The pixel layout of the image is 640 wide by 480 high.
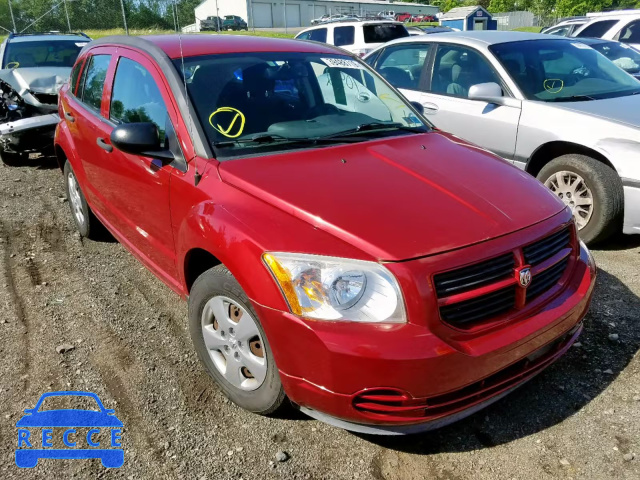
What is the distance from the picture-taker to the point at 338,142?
3092 mm

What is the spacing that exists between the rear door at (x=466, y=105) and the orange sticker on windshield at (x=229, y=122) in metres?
2.98

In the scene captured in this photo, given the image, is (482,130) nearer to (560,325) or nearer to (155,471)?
(560,325)

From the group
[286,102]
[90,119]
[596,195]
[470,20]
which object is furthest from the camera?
[470,20]

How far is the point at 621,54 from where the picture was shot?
7.03 meters

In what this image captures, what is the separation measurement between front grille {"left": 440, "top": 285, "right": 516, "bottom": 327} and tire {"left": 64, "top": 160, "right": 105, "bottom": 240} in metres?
3.60

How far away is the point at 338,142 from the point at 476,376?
4.91 feet

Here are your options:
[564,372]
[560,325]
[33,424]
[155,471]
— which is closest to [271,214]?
[155,471]

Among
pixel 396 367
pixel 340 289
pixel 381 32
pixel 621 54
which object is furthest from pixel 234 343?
pixel 381 32

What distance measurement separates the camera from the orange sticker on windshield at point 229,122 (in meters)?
2.96

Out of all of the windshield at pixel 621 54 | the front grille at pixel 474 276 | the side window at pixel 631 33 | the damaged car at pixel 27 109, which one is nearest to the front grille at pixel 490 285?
the front grille at pixel 474 276

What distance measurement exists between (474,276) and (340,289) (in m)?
0.55

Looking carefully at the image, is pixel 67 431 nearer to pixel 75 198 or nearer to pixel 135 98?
pixel 135 98

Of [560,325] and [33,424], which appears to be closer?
[560,325]

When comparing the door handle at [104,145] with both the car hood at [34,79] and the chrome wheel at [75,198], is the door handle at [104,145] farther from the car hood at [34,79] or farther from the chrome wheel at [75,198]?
the car hood at [34,79]
